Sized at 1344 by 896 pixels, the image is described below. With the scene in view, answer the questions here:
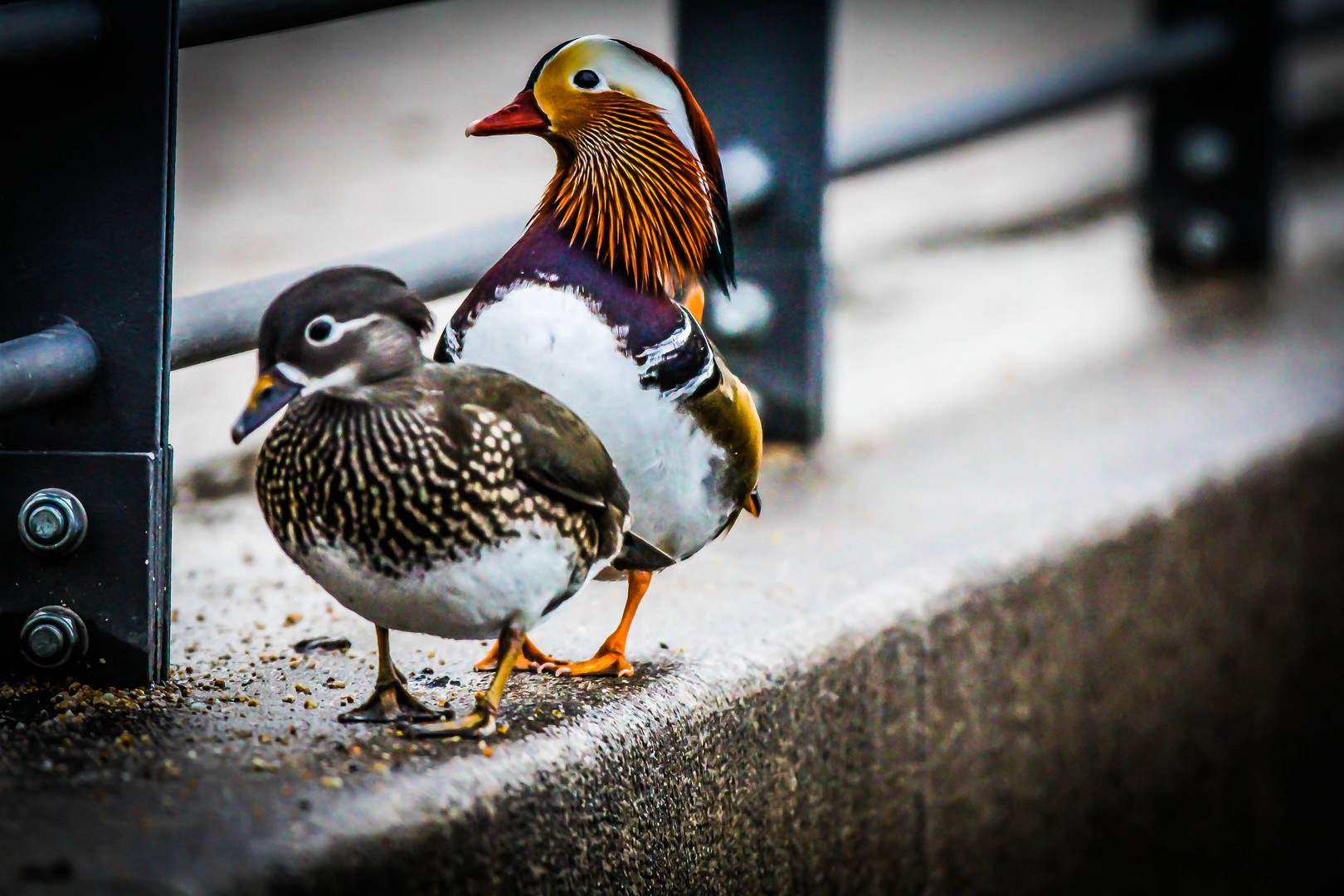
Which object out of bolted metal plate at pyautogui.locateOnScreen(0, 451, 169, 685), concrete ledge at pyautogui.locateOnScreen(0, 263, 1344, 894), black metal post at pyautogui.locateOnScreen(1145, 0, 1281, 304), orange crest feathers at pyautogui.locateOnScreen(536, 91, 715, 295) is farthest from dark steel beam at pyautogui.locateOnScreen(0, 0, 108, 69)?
black metal post at pyautogui.locateOnScreen(1145, 0, 1281, 304)

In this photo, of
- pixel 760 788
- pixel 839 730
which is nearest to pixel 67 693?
pixel 760 788

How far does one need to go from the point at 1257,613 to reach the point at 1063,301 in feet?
4.48

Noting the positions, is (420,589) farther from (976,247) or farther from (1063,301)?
(976,247)

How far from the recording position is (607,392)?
1371 mm

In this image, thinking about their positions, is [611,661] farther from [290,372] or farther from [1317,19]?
[1317,19]

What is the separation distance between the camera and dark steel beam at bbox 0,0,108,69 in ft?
4.80

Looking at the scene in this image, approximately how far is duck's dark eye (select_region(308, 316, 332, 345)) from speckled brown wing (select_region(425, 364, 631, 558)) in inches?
3.7

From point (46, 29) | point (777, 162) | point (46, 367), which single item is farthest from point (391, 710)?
point (777, 162)

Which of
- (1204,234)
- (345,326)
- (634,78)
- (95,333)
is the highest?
(634,78)

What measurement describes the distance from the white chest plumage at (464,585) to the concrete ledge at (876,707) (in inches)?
5.3

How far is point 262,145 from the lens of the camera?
4.86 metres

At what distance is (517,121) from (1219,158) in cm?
366

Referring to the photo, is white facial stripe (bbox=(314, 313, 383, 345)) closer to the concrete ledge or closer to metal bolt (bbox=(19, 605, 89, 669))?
the concrete ledge

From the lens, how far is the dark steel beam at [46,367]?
4.91 ft
